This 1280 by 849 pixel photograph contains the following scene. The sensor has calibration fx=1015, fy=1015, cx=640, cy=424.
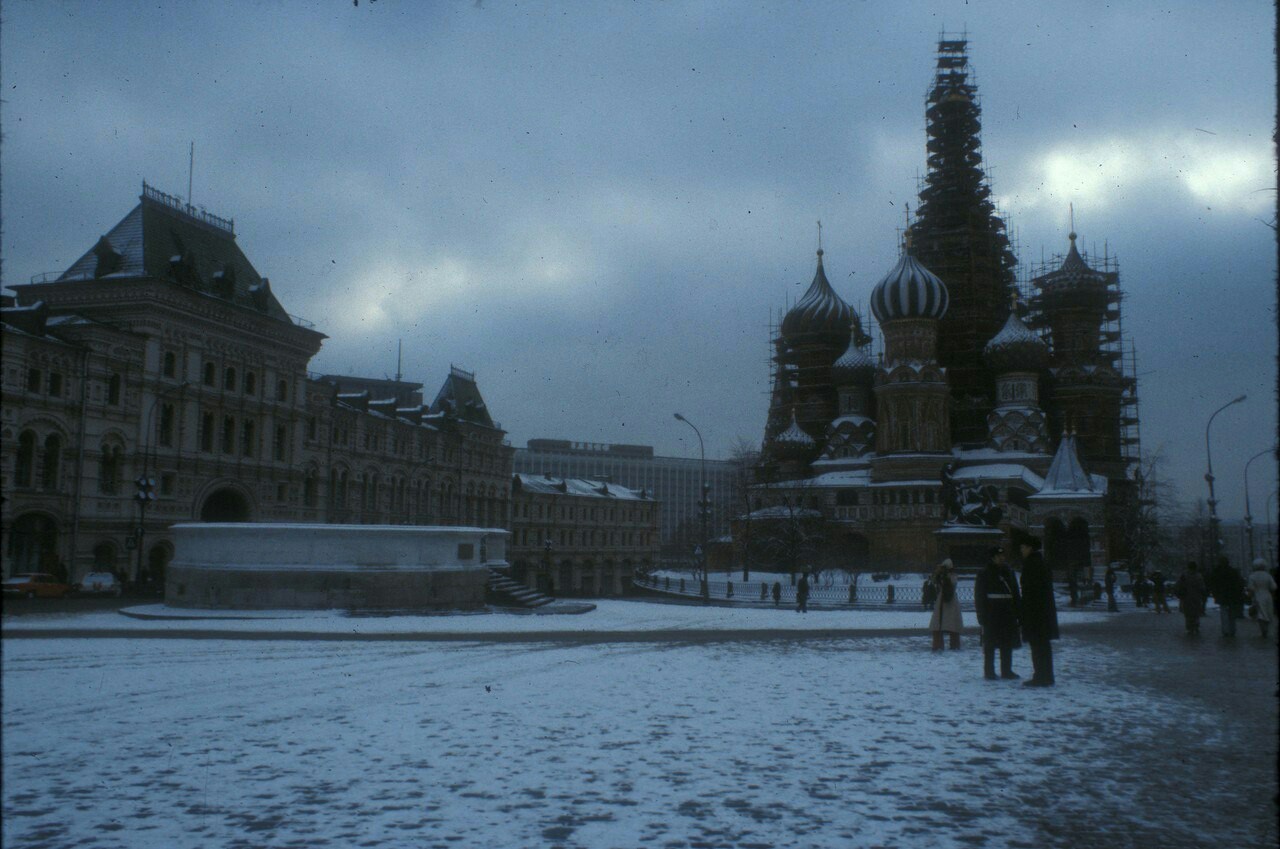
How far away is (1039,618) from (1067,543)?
50144 mm

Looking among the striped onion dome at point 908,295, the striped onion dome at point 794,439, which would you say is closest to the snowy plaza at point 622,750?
the striped onion dome at point 908,295

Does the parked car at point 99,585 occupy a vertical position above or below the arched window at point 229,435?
below

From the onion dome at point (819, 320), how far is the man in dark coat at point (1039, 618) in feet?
233

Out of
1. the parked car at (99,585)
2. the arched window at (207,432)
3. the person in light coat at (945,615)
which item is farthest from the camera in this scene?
the arched window at (207,432)

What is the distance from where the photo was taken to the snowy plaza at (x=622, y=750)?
6.27m

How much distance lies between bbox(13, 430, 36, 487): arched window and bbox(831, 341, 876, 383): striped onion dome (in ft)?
179

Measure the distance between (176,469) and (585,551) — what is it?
48043 mm

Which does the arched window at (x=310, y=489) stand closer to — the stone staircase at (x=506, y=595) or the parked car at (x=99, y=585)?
the parked car at (x=99, y=585)

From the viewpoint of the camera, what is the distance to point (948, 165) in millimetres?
80000

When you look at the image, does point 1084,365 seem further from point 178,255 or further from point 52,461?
point 52,461

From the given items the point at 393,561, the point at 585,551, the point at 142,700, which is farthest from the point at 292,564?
the point at 585,551

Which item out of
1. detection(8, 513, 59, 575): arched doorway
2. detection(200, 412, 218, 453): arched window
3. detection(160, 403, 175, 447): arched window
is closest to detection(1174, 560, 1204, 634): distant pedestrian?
detection(8, 513, 59, 575): arched doorway

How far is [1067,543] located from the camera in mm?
58500

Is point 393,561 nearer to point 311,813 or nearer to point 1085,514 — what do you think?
point 311,813
